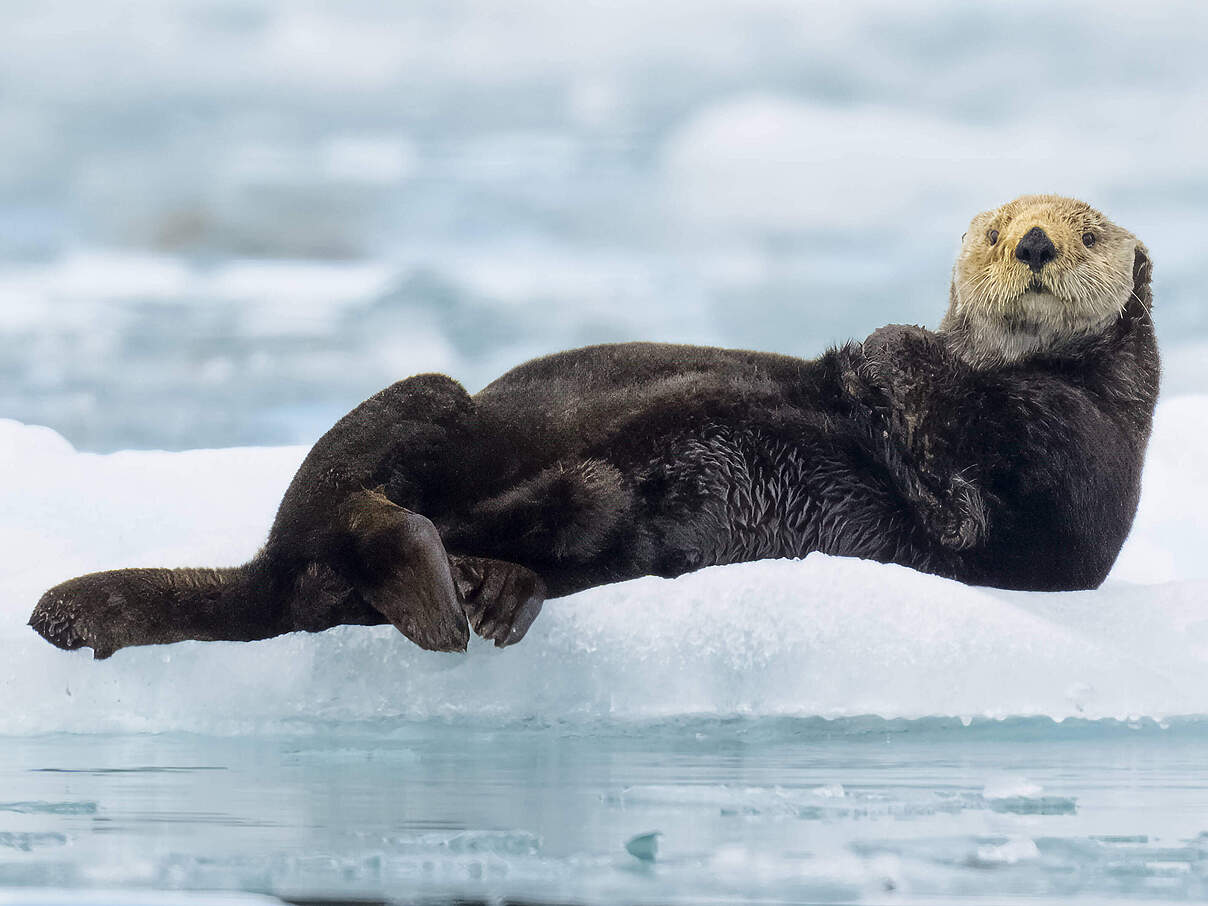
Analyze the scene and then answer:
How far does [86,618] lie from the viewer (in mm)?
3455

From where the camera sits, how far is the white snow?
313 centimetres

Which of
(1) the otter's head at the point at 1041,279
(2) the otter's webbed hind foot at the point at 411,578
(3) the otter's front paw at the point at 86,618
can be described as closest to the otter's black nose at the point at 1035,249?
(1) the otter's head at the point at 1041,279

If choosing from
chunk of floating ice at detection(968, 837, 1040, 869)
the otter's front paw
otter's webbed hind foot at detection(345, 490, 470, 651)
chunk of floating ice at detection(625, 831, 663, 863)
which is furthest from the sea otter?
chunk of floating ice at detection(968, 837, 1040, 869)

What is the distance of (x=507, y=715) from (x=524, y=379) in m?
1.07

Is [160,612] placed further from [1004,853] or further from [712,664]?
[1004,853]

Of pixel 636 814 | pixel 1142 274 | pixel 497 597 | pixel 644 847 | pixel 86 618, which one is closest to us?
pixel 644 847

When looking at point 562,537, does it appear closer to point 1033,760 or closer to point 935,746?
point 935,746

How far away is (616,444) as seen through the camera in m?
3.53

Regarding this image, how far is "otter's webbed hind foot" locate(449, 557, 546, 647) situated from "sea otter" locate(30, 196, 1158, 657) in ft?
0.36

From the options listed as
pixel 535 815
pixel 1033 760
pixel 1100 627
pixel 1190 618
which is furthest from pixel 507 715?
pixel 1190 618

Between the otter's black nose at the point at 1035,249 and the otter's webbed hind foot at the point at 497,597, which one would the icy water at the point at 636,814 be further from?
the otter's black nose at the point at 1035,249

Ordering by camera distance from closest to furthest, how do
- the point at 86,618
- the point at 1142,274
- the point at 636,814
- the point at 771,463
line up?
the point at 636,814, the point at 86,618, the point at 771,463, the point at 1142,274

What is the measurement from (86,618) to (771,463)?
2.00 meters

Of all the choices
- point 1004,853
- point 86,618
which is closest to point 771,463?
point 1004,853
